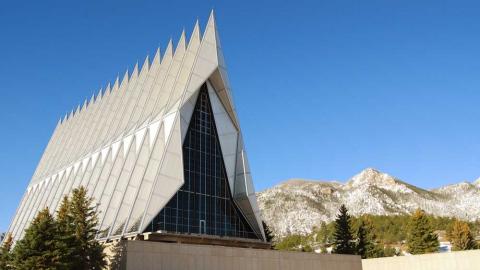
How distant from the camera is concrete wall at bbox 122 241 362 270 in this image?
1057 inches

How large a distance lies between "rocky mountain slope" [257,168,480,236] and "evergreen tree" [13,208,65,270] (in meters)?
106

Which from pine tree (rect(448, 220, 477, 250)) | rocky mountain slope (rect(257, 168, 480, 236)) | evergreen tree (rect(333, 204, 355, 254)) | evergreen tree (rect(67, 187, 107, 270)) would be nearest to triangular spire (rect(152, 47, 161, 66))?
evergreen tree (rect(67, 187, 107, 270))

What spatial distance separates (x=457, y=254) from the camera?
1319 inches

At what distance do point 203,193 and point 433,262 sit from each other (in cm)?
1849

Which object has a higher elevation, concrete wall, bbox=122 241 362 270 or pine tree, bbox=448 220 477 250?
pine tree, bbox=448 220 477 250

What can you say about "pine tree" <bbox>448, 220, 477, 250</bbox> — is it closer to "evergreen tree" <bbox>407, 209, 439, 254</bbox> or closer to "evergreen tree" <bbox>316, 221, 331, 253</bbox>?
"evergreen tree" <bbox>407, 209, 439, 254</bbox>

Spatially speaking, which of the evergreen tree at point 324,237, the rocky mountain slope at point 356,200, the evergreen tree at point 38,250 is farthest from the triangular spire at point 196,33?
the rocky mountain slope at point 356,200

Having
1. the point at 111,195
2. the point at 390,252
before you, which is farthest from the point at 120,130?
the point at 390,252

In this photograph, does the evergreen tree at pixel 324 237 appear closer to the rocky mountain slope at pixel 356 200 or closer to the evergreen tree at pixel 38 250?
the rocky mountain slope at pixel 356 200

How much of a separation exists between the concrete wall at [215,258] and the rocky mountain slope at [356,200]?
92.9 meters

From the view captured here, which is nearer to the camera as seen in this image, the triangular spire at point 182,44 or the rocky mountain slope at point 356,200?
the triangular spire at point 182,44

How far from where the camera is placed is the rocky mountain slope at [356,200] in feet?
440

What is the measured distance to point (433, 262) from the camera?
35.3 meters

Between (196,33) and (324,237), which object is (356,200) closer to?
(324,237)
